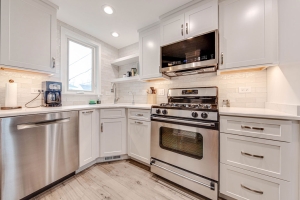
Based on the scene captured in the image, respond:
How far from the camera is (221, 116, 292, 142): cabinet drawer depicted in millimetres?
1045

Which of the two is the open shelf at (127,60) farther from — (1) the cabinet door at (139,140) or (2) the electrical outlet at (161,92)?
(1) the cabinet door at (139,140)

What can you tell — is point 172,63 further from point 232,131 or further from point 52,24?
point 52,24

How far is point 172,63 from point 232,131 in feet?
4.12

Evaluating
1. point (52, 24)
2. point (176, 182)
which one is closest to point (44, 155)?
point (176, 182)

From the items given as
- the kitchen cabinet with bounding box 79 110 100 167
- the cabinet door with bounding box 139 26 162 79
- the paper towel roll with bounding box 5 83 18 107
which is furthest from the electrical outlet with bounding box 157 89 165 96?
the paper towel roll with bounding box 5 83 18 107

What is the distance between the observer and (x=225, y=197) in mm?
1390

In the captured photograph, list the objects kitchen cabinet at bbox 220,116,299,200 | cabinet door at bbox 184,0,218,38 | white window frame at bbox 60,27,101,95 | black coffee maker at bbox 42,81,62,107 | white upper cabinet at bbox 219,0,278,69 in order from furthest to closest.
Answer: white window frame at bbox 60,27,101,95, black coffee maker at bbox 42,81,62,107, cabinet door at bbox 184,0,218,38, white upper cabinet at bbox 219,0,278,69, kitchen cabinet at bbox 220,116,299,200

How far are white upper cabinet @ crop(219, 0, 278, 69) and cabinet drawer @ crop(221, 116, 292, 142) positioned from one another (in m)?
0.69

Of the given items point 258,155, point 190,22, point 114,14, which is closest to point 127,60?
point 114,14

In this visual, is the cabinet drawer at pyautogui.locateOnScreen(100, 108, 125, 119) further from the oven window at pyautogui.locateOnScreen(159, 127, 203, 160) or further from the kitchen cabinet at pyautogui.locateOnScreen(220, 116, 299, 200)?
the kitchen cabinet at pyautogui.locateOnScreen(220, 116, 299, 200)

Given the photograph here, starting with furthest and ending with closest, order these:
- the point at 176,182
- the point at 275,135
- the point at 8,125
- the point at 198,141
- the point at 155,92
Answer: the point at 155,92 → the point at 176,182 → the point at 198,141 → the point at 8,125 → the point at 275,135

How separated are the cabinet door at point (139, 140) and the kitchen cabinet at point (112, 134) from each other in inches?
5.2

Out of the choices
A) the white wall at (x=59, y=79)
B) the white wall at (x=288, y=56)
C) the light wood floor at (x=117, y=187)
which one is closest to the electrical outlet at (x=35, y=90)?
the white wall at (x=59, y=79)

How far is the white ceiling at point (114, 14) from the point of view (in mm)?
1767
